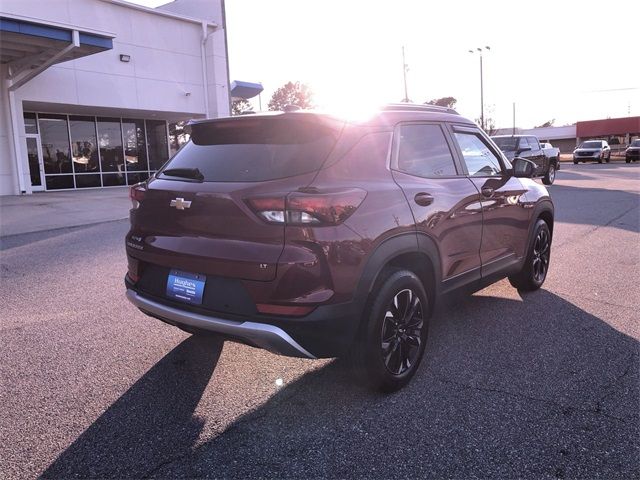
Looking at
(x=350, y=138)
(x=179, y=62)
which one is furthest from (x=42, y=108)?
(x=350, y=138)

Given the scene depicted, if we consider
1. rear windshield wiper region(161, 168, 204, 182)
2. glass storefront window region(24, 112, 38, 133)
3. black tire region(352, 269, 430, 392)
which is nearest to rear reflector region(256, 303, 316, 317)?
black tire region(352, 269, 430, 392)

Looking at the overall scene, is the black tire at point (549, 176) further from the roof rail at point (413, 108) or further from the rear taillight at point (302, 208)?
the rear taillight at point (302, 208)

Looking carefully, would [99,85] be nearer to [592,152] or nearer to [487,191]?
[487,191]

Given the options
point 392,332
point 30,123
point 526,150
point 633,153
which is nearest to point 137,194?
point 392,332

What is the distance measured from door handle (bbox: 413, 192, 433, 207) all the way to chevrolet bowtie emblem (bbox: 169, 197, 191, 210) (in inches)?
56.7

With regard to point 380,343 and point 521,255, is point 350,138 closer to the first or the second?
point 380,343

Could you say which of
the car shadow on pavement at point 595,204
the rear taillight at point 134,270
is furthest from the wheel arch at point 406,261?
the car shadow on pavement at point 595,204

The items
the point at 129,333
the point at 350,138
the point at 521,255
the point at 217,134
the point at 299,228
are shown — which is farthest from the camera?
the point at 521,255

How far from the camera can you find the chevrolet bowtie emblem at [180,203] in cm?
313

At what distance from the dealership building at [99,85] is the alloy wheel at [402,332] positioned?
16831 millimetres

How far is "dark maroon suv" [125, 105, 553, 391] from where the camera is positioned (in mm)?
2801

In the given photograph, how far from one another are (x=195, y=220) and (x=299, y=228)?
2.30ft

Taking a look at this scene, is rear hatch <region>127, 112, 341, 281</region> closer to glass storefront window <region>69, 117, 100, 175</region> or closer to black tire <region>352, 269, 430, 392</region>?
black tire <region>352, 269, 430, 392</region>

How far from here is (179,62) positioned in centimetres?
2503
